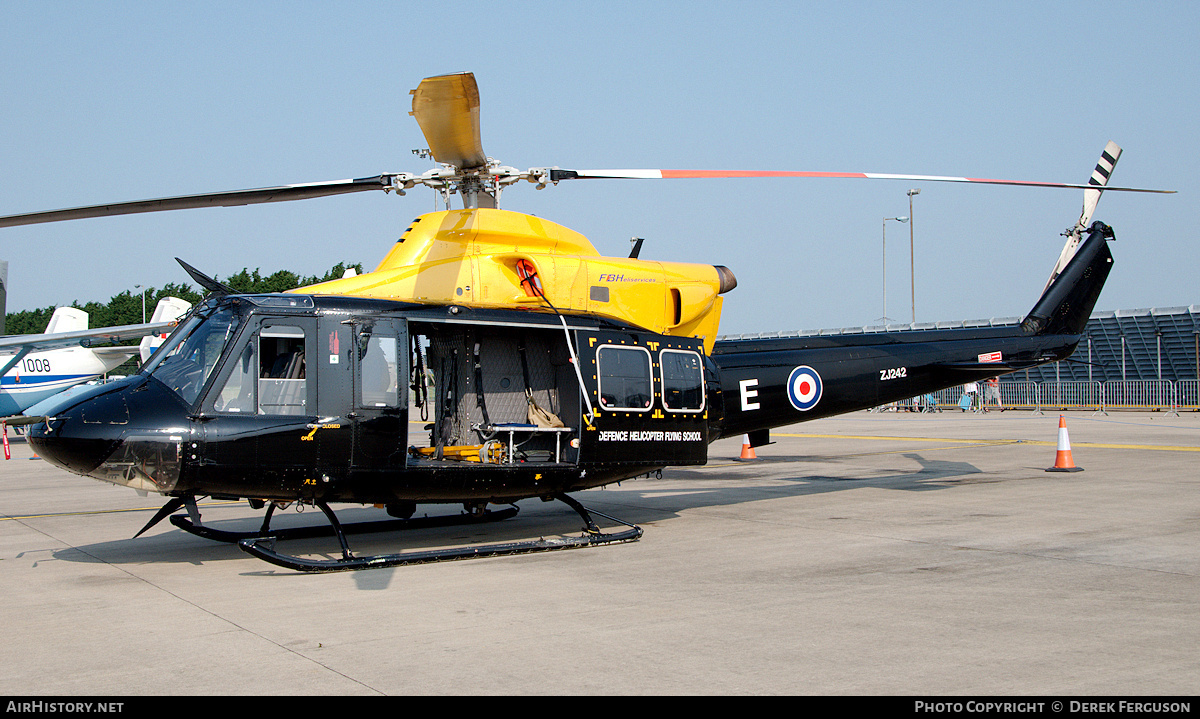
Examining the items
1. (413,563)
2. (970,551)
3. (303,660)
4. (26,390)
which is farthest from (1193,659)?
(26,390)

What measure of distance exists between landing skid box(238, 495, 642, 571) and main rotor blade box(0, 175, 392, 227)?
2957 millimetres

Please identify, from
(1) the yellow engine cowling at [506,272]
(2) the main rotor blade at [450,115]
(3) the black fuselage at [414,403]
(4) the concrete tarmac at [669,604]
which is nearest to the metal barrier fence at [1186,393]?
(4) the concrete tarmac at [669,604]

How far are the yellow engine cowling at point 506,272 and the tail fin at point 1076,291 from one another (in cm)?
737

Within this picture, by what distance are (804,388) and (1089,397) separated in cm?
3827

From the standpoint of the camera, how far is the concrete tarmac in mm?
4977

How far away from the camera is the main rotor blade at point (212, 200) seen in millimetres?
8039

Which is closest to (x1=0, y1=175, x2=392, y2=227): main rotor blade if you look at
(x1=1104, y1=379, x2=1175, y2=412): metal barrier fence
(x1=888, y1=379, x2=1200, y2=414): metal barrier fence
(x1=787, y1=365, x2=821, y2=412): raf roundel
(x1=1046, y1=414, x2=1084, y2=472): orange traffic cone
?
(x1=787, y1=365, x2=821, y2=412): raf roundel

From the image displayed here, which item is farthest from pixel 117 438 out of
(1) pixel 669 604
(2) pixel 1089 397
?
(2) pixel 1089 397

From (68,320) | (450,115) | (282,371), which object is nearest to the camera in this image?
(450,115)

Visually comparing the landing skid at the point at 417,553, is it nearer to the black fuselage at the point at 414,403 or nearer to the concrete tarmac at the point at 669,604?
the concrete tarmac at the point at 669,604

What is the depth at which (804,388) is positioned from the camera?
1218 centimetres

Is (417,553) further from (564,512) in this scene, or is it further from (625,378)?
(564,512)

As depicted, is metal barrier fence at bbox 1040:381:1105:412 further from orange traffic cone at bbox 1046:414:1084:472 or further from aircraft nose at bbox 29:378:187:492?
aircraft nose at bbox 29:378:187:492

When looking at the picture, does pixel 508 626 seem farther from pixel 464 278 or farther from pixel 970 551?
pixel 970 551
